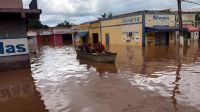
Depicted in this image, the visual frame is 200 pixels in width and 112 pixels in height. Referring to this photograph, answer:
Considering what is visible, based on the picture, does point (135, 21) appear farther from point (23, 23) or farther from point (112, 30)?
point (23, 23)

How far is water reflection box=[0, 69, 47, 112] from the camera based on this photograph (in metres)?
9.37

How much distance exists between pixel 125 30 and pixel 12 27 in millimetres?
25237

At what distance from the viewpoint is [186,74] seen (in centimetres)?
1386

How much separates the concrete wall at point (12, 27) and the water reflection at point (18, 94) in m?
2.38

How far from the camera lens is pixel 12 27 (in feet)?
53.8

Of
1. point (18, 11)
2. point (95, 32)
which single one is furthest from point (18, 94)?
point (95, 32)

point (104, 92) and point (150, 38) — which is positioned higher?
point (150, 38)

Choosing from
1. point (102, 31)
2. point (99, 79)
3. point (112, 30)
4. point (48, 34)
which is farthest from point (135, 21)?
point (48, 34)

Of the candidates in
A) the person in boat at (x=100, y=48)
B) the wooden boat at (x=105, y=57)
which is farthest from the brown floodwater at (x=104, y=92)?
the person in boat at (x=100, y=48)

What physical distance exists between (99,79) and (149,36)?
78.5 ft

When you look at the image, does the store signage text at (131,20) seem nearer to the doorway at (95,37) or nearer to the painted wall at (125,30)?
the painted wall at (125,30)

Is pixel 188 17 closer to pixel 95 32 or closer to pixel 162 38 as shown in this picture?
pixel 162 38

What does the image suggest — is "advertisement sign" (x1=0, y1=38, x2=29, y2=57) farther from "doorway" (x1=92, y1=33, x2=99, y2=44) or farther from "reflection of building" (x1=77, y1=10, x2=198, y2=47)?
"doorway" (x1=92, y1=33, x2=99, y2=44)

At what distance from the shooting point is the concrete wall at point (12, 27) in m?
16.1
